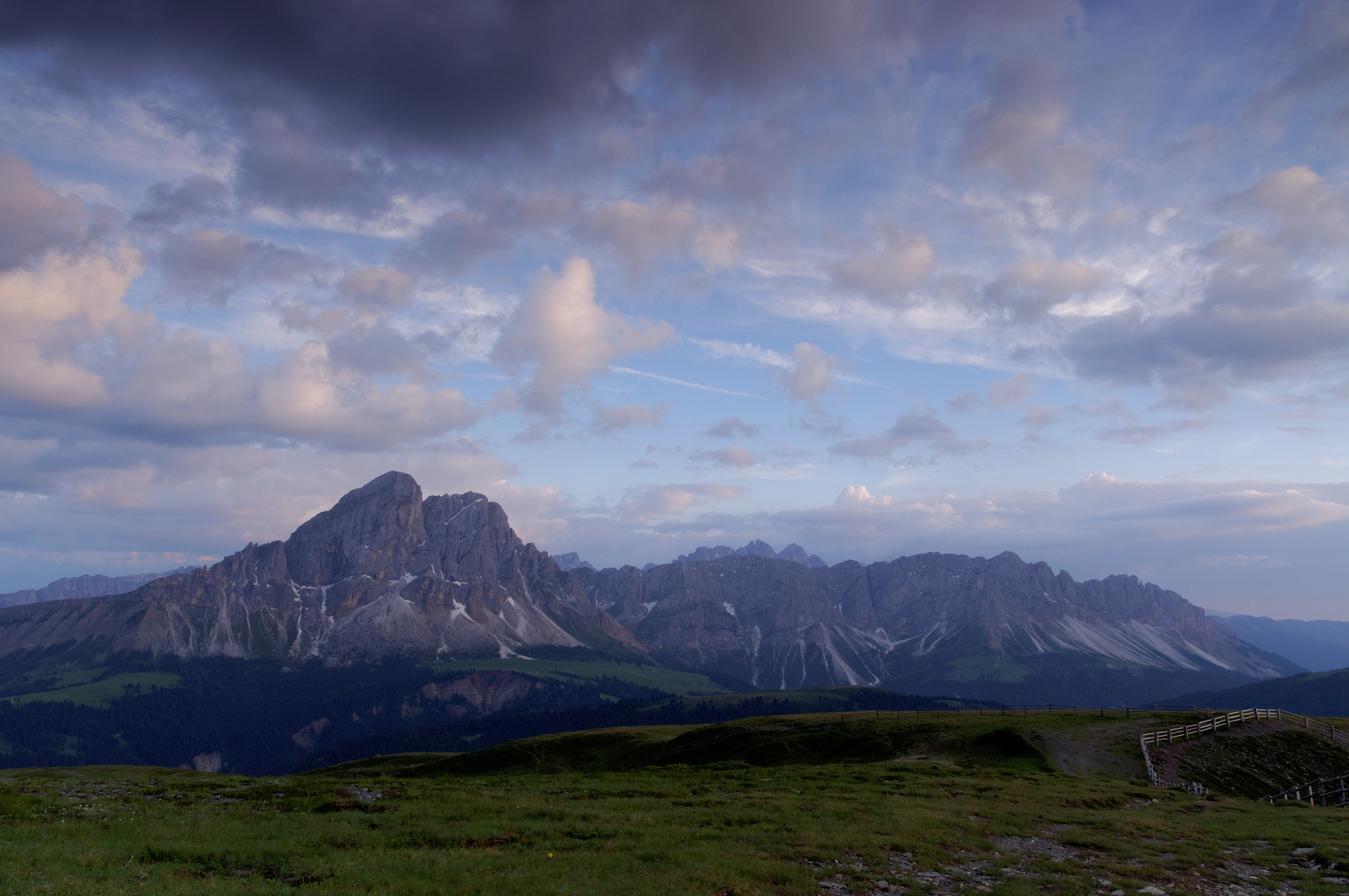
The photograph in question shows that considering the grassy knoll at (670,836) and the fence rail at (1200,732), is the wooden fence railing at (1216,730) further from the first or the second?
the grassy knoll at (670,836)

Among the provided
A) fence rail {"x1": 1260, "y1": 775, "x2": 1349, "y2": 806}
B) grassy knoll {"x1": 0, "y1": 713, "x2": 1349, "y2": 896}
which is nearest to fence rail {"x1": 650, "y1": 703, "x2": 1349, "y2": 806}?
fence rail {"x1": 1260, "y1": 775, "x2": 1349, "y2": 806}

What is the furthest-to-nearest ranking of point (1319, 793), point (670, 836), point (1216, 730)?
1. point (1216, 730)
2. point (1319, 793)
3. point (670, 836)

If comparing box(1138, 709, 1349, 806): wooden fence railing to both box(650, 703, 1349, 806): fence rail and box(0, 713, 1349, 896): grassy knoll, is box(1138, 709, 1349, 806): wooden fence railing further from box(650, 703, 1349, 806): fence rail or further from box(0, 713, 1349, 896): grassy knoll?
box(0, 713, 1349, 896): grassy knoll

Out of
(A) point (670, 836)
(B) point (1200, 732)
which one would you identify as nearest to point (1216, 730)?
(B) point (1200, 732)

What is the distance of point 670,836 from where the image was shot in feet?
96.7

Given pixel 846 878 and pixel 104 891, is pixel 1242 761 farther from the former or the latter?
pixel 104 891

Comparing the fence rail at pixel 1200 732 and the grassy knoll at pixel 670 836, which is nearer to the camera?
the grassy knoll at pixel 670 836

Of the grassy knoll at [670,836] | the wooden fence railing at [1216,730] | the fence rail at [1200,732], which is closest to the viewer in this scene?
the grassy knoll at [670,836]

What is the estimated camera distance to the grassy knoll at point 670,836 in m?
22.6

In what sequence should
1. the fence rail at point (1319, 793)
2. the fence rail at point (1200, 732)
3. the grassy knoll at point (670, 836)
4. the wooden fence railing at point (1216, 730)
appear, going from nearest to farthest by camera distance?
the grassy knoll at point (670, 836) < the fence rail at point (1319, 793) < the fence rail at point (1200, 732) < the wooden fence railing at point (1216, 730)

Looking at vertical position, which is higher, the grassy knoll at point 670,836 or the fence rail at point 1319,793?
the grassy knoll at point 670,836

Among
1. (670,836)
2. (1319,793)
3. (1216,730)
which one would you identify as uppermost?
(670,836)

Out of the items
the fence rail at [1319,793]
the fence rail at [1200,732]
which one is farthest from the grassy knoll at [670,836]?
the fence rail at [1319,793]

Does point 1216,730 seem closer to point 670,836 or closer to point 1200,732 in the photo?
point 1200,732
